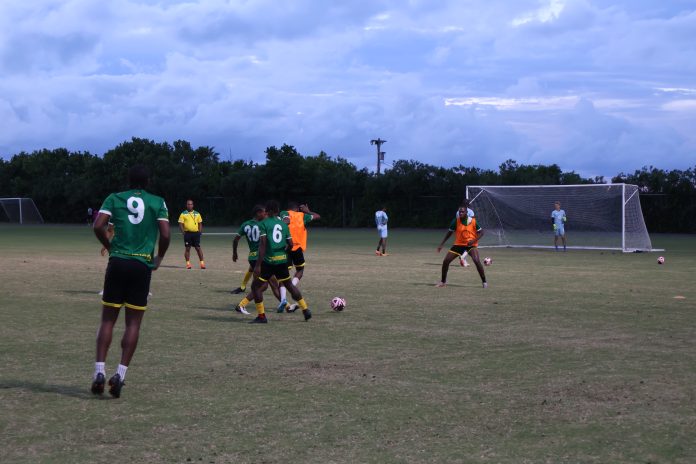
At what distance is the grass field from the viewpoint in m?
6.29

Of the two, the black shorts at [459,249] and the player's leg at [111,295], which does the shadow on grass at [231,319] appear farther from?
the black shorts at [459,249]

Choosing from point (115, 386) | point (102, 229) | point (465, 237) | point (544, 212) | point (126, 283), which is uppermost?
point (544, 212)

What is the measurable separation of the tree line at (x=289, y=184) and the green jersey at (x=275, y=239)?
44.3 meters

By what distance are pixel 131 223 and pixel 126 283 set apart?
0.53 m

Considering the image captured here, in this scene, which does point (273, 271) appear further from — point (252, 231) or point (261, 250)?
point (252, 231)

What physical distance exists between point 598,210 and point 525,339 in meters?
34.4

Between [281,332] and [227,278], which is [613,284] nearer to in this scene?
[227,278]

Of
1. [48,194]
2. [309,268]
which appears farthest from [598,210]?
[48,194]

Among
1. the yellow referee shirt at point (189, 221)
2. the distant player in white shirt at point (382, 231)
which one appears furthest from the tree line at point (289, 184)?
the yellow referee shirt at point (189, 221)

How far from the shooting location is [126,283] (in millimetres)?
7961

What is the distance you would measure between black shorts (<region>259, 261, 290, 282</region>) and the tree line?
44.2 metres

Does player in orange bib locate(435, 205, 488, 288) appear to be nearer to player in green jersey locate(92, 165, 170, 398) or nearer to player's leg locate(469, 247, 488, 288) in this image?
player's leg locate(469, 247, 488, 288)

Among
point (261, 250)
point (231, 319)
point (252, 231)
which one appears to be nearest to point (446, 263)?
point (252, 231)

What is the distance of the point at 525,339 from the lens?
1134 cm
